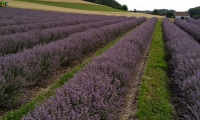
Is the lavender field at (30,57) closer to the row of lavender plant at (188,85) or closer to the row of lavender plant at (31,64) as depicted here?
the row of lavender plant at (31,64)

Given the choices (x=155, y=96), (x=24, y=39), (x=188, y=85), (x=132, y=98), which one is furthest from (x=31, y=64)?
(x=188, y=85)

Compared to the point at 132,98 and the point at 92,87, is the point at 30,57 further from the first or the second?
the point at 132,98

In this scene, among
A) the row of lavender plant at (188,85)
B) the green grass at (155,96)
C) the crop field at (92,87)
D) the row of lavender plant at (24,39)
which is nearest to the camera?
the crop field at (92,87)

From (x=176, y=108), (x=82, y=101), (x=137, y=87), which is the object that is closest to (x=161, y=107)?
(x=176, y=108)

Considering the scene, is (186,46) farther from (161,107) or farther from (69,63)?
(69,63)

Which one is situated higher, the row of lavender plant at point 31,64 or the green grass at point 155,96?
the row of lavender plant at point 31,64

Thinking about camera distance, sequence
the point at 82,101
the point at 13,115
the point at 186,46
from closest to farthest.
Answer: the point at 82,101 < the point at 13,115 < the point at 186,46

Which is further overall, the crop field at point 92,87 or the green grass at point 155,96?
the green grass at point 155,96

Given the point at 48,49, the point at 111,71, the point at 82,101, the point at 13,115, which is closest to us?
the point at 82,101

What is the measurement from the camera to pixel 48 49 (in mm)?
4848

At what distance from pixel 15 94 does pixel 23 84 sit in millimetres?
237

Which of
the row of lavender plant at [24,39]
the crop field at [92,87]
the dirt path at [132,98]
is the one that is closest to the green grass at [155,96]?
the crop field at [92,87]

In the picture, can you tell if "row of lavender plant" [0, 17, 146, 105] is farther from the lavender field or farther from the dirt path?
the dirt path

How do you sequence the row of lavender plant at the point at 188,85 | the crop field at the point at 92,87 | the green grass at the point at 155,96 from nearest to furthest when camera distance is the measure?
1. the crop field at the point at 92,87
2. the row of lavender plant at the point at 188,85
3. the green grass at the point at 155,96
